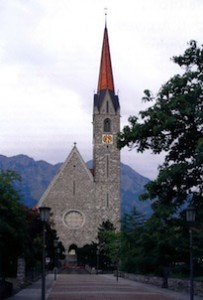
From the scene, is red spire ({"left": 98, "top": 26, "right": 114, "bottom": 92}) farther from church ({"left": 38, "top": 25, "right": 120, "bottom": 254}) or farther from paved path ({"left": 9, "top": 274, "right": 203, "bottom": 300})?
paved path ({"left": 9, "top": 274, "right": 203, "bottom": 300})

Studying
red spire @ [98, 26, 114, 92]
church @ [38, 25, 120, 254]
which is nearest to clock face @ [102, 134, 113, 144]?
church @ [38, 25, 120, 254]

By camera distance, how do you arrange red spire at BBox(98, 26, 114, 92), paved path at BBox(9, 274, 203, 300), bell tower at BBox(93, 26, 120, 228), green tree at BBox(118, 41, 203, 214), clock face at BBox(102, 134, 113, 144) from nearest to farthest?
green tree at BBox(118, 41, 203, 214), paved path at BBox(9, 274, 203, 300), bell tower at BBox(93, 26, 120, 228), clock face at BBox(102, 134, 113, 144), red spire at BBox(98, 26, 114, 92)

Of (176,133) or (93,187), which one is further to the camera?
(93,187)

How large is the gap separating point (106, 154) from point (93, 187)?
5.34 m

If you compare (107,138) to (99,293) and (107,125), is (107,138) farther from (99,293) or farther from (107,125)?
(99,293)

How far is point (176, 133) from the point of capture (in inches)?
752

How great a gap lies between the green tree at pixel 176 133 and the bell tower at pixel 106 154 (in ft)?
219

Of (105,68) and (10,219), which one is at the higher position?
(105,68)

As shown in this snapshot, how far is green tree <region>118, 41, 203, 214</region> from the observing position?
1825 cm

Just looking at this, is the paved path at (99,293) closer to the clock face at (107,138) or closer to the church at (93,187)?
the church at (93,187)

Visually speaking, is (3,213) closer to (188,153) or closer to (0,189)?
(0,189)

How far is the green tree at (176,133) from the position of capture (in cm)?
1825

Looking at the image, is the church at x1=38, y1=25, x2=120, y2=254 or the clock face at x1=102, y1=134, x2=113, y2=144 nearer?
the church at x1=38, y1=25, x2=120, y2=254

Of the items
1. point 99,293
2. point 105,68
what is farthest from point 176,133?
point 105,68
